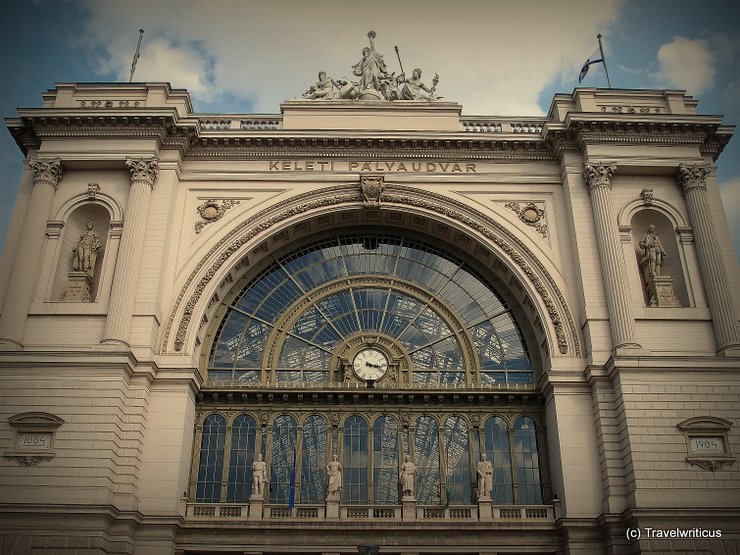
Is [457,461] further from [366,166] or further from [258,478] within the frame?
[366,166]

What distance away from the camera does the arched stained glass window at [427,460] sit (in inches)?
1118

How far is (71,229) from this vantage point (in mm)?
31203

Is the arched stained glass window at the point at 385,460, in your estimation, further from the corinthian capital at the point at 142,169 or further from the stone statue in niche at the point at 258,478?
the corinthian capital at the point at 142,169

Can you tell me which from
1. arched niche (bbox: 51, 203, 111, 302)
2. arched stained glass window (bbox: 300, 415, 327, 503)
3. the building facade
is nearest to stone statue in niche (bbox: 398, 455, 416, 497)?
the building facade

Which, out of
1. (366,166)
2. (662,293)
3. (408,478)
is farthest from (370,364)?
(662,293)

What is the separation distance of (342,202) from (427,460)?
11094mm

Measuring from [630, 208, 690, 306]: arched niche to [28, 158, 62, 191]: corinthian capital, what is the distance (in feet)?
75.9

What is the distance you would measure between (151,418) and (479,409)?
12188 mm

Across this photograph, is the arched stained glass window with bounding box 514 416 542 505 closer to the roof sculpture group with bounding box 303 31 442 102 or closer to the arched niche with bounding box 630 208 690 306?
the arched niche with bounding box 630 208 690 306

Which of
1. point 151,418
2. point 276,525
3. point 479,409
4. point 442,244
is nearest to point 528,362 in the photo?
point 479,409

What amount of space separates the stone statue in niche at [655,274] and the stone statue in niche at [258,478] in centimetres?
1566

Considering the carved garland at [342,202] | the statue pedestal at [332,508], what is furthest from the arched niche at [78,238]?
the statue pedestal at [332,508]

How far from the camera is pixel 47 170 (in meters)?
31.1

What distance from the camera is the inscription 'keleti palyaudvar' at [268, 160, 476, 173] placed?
3322 centimetres
